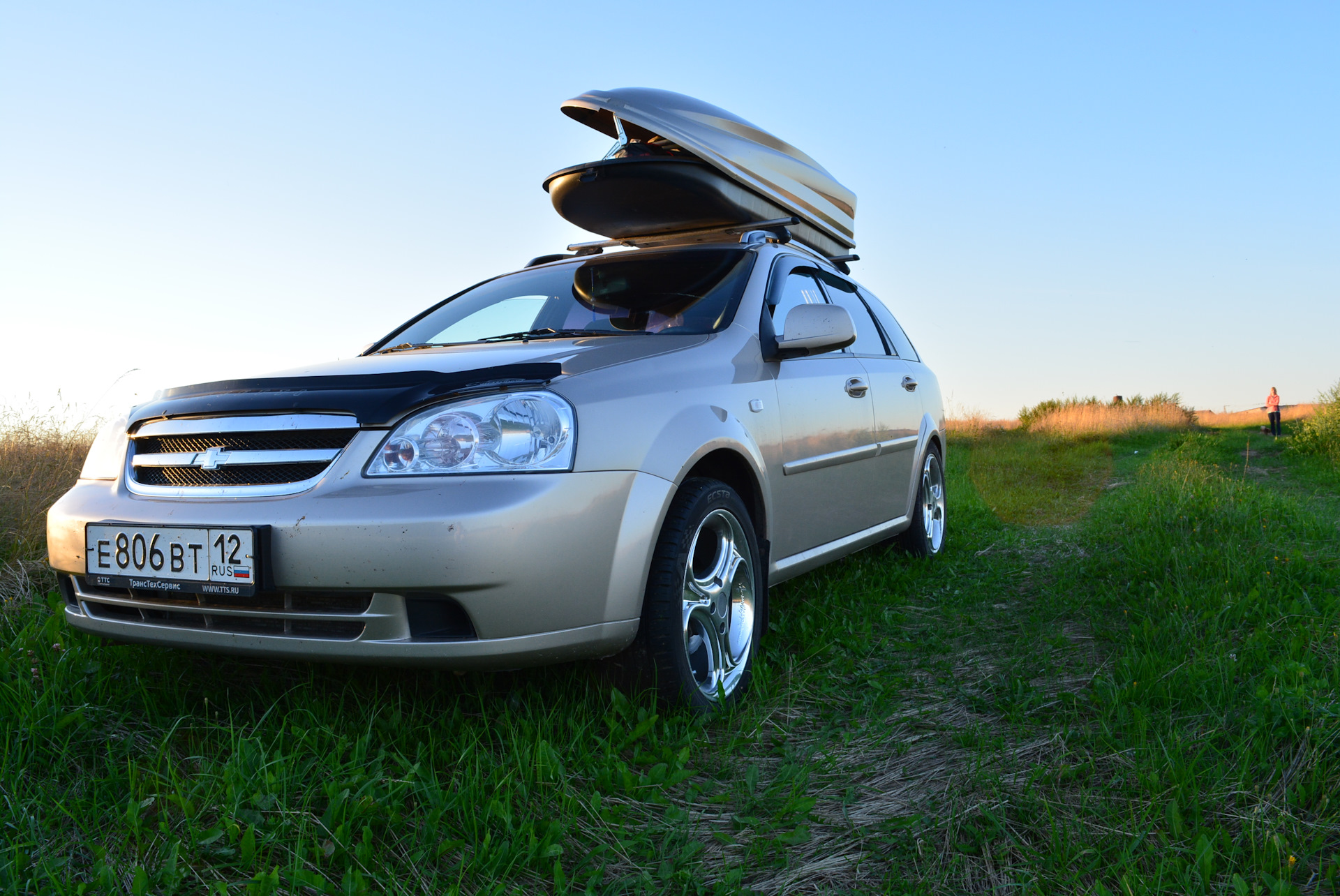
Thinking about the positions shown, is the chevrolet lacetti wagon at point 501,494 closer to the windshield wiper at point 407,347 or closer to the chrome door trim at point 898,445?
the windshield wiper at point 407,347

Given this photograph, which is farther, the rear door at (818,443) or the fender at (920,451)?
the fender at (920,451)

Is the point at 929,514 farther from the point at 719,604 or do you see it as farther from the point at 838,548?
the point at 719,604

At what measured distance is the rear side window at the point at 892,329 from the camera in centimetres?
528

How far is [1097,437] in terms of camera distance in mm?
17359

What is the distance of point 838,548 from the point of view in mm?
3977

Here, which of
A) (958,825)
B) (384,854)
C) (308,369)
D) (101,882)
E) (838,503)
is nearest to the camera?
(101,882)

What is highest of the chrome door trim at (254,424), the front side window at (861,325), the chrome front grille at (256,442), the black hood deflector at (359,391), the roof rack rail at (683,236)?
the roof rack rail at (683,236)

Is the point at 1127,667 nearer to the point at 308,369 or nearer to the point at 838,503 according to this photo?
the point at 838,503

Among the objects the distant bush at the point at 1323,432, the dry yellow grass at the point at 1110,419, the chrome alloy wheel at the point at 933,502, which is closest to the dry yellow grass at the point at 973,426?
the dry yellow grass at the point at 1110,419

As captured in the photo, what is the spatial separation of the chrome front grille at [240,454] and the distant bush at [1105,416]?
17.6 m

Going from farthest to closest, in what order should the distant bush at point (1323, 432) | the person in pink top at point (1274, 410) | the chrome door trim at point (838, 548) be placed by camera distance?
the person in pink top at point (1274, 410)
the distant bush at point (1323, 432)
the chrome door trim at point (838, 548)

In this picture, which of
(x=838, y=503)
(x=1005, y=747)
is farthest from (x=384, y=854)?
(x=838, y=503)

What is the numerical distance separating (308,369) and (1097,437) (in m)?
17.2

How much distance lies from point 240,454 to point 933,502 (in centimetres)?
428
